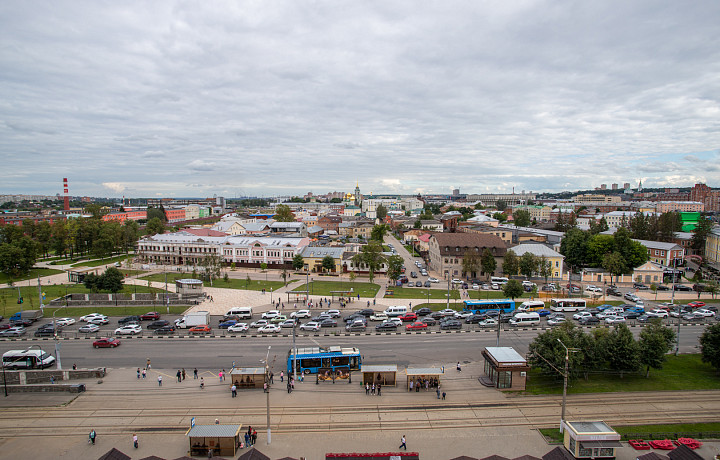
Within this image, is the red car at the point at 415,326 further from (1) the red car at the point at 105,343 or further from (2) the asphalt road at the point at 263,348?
(1) the red car at the point at 105,343

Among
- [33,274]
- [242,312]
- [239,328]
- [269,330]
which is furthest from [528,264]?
[33,274]

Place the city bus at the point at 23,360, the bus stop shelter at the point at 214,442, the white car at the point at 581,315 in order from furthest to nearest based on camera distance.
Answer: the white car at the point at 581,315, the city bus at the point at 23,360, the bus stop shelter at the point at 214,442

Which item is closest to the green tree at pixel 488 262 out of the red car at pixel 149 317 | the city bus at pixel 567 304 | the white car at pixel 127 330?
the city bus at pixel 567 304

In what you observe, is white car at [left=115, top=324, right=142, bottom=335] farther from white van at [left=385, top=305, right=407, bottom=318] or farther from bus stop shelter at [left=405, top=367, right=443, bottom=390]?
bus stop shelter at [left=405, top=367, right=443, bottom=390]

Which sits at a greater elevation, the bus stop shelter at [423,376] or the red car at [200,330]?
the bus stop shelter at [423,376]

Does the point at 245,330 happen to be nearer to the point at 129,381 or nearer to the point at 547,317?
the point at 129,381

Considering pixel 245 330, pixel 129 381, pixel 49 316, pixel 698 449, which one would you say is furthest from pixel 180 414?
pixel 49 316
